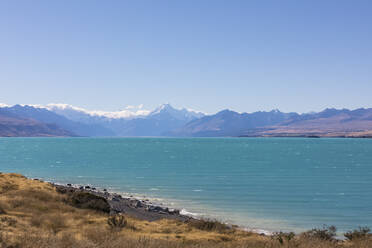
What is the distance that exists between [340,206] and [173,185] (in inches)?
988

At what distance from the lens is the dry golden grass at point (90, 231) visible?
43.2ft

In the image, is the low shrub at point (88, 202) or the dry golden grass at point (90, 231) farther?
the low shrub at point (88, 202)

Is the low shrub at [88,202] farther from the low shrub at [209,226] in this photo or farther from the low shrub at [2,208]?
the low shrub at [209,226]

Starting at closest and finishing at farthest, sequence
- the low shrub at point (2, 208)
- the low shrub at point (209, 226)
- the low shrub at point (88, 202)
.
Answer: the low shrub at point (2, 208) < the low shrub at point (209, 226) < the low shrub at point (88, 202)

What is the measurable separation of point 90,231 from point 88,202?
1021 centimetres

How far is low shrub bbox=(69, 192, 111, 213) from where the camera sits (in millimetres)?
25953

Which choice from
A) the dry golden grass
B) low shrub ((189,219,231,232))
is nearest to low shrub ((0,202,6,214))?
the dry golden grass

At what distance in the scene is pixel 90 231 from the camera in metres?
16.5

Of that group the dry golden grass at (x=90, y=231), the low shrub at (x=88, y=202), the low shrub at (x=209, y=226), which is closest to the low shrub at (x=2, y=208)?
the dry golden grass at (x=90, y=231)

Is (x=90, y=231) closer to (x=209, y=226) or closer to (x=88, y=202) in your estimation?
(x=209, y=226)

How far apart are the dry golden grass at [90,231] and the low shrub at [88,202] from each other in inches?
28.3

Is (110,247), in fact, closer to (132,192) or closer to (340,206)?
(340,206)

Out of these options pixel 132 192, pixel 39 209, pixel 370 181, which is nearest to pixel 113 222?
pixel 39 209

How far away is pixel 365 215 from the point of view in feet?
108
